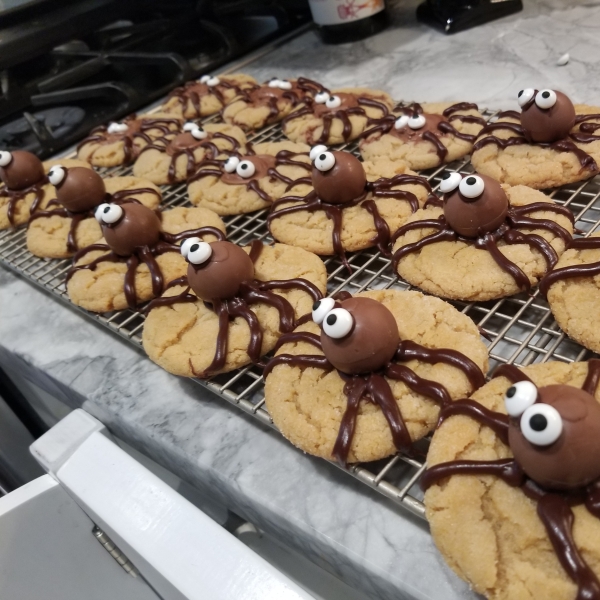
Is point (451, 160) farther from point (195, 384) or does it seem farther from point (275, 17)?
point (275, 17)

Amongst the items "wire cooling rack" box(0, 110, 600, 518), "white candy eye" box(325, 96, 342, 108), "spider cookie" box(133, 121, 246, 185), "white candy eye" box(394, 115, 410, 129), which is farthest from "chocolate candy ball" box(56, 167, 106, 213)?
"white candy eye" box(394, 115, 410, 129)

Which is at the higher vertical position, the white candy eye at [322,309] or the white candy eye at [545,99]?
the white candy eye at [322,309]

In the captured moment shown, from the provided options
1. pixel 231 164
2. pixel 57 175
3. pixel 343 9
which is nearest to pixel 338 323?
pixel 231 164

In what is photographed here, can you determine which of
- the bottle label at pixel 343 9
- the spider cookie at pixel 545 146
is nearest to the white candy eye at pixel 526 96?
the spider cookie at pixel 545 146

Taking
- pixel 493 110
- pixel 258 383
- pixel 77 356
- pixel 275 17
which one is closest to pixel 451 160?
pixel 493 110

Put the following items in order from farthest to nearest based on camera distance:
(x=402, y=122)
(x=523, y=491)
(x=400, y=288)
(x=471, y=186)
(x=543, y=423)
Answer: (x=402, y=122) < (x=400, y=288) < (x=471, y=186) < (x=523, y=491) < (x=543, y=423)

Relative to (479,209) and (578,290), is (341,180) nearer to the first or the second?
(479,209)

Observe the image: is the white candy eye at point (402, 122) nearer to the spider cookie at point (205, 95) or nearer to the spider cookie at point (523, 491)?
A: the spider cookie at point (205, 95)
